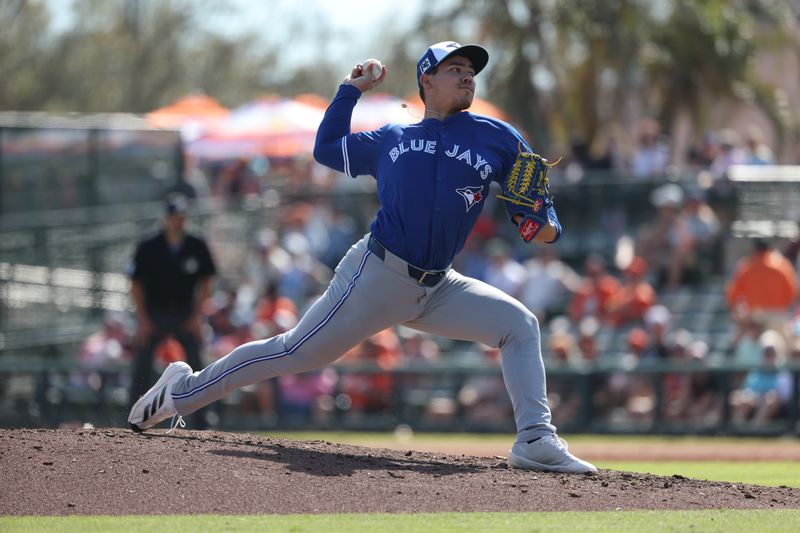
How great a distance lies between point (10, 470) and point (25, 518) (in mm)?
672

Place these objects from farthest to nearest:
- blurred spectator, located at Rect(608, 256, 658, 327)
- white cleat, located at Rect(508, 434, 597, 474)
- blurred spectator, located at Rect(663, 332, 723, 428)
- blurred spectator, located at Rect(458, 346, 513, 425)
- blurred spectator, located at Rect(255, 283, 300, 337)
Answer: blurred spectator, located at Rect(608, 256, 658, 327), blurred spectator, located at Rect(255, 283, 300, 337), blurred spectator, located at Rect(458, 346, 513, 425), blurred spectator, located at Rect(663, 332, 723, 428), white cleat, located at Rect(508, 434, 597, 474)

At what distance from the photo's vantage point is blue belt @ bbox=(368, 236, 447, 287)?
6.78m

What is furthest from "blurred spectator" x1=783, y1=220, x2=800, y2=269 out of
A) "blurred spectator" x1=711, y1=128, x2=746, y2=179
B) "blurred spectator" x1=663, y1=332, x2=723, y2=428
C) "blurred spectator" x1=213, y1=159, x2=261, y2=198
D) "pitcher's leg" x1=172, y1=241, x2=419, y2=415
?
"pitcher's leg" x1=172, y1=241, x2=419, y2=415

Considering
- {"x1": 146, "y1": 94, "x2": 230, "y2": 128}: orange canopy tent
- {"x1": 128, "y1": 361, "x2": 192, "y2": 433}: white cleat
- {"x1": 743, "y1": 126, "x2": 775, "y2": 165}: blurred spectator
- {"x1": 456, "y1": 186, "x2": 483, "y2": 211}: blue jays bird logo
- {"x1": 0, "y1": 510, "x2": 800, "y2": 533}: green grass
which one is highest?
{"x1": 146, "y1": 94, "x2": 230, "y2": 128}: orange canopy tent

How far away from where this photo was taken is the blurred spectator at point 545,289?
54.5 ft

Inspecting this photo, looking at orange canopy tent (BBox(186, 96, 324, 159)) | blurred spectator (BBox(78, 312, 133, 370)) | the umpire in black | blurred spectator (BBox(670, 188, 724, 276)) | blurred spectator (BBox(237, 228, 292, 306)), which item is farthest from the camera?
orange canopy tent (BBox(186, 96, 324, 159))

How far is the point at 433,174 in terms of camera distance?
6762mm

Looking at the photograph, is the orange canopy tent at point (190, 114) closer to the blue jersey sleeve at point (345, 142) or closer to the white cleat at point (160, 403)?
the white cleat at point (160, 403)

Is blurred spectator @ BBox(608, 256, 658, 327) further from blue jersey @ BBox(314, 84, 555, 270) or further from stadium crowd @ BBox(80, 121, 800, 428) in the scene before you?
blue jersey @ BBox(314, 84, 555, 270)

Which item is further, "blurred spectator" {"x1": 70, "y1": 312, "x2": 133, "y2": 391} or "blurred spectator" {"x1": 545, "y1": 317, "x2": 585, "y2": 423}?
"blurred spectator" {"x1": 70, "y1": 312, "x2": 133, "y2": 391}

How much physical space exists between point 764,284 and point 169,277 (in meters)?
6.47

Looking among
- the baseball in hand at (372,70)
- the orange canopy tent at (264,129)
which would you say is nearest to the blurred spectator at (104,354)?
the orange canopy tent at (264,129)

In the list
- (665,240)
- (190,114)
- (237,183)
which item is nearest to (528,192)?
(665,240)

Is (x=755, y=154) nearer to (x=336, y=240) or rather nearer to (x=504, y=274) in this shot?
(x=504, y=274)
